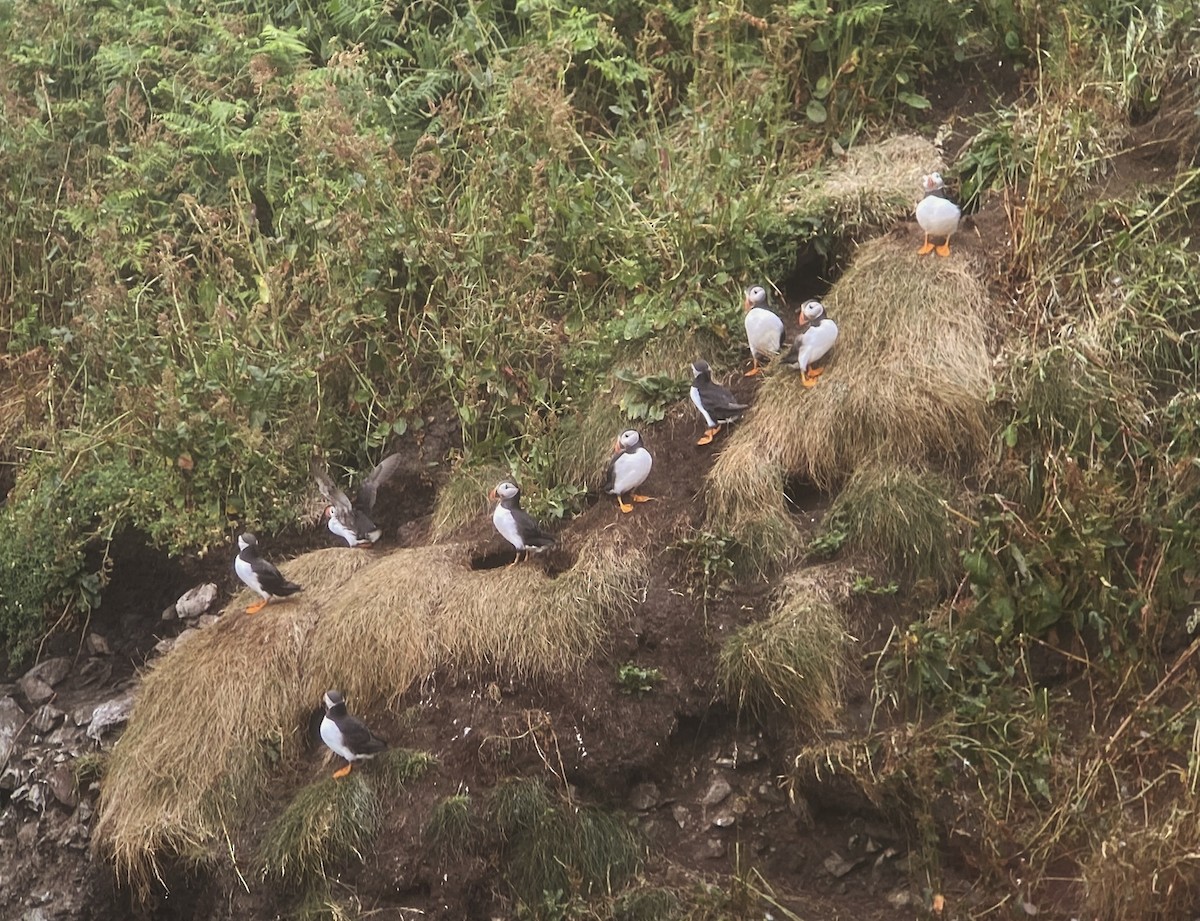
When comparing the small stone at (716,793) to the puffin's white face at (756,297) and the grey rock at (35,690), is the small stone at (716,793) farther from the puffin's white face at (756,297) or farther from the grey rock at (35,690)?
the grey rock at (35,690)

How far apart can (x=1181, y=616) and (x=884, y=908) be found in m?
1.43

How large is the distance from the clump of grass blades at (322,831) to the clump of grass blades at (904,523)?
6.68 feet

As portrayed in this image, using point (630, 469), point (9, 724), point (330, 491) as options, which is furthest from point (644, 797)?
point (9, 724)

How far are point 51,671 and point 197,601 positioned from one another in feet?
2.41

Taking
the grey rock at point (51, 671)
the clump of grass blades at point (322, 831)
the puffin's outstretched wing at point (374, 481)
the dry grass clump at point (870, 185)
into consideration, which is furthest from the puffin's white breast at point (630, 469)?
the grey rock at point (51, 671)

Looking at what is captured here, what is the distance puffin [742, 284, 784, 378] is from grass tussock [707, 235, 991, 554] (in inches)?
6.7

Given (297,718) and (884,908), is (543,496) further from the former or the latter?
(884,908)

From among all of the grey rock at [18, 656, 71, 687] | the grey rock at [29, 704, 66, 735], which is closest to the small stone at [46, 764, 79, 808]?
the grey rock at [29, 704, 66, 735]

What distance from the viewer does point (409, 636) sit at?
529 centimetres

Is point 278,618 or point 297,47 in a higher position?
point 297,47

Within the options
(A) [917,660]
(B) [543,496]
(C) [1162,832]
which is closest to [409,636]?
(B) [543,496]

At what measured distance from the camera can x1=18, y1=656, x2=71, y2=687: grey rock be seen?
20.6ft

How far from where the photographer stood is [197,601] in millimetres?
6348

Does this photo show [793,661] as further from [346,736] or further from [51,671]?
[51,671]
